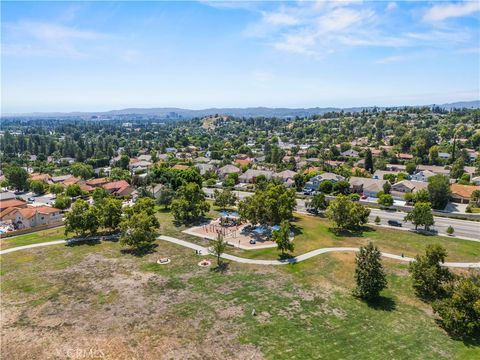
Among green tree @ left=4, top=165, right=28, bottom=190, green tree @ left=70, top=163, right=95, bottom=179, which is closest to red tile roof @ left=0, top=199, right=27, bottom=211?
green tree @ left=4, top=165, right=28, bottom=190

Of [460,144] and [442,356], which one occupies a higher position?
[460,144]

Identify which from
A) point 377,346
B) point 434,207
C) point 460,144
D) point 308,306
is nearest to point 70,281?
point 308,306

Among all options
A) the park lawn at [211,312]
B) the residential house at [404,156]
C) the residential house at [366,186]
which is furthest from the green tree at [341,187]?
the residential house at [404,156]

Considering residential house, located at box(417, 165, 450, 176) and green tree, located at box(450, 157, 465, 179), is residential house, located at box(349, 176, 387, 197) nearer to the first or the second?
green tree, located at box(450, 157, 465, 179)

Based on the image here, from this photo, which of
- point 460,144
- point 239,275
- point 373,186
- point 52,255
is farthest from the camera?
point 460,144

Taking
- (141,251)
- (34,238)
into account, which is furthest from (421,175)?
(34,238)

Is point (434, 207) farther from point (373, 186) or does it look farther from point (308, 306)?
point (308, 306)

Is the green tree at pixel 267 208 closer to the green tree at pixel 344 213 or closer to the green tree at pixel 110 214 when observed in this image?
the green tree at pixel 344 213
